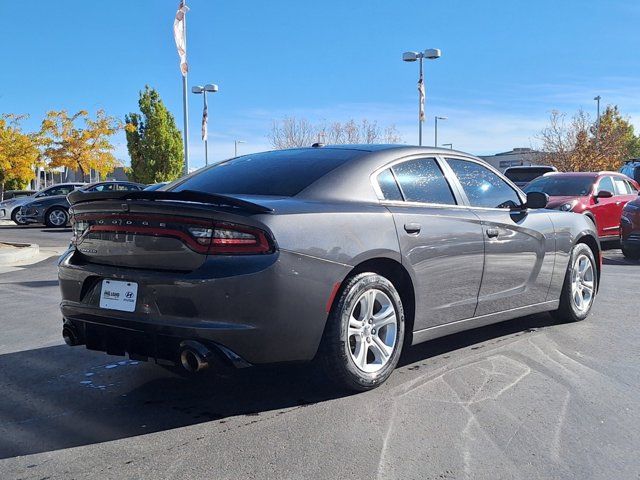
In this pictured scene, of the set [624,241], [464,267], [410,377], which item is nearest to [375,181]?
[464,267]

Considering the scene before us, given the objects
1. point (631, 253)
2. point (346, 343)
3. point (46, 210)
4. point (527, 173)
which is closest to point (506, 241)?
point (346, 343)

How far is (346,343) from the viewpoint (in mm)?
3738

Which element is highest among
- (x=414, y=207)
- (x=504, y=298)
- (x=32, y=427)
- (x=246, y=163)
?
(x=246, y=163)

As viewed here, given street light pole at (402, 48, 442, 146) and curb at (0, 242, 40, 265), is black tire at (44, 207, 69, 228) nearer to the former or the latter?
curb at (0, 242, 40, 265)

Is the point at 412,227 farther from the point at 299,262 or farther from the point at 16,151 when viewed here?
the point at 16,151

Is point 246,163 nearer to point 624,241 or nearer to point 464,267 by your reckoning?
point 464,267

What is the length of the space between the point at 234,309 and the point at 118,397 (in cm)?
118

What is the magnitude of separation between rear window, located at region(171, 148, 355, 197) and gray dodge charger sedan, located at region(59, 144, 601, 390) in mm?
16

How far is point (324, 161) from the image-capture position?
14.2 ft

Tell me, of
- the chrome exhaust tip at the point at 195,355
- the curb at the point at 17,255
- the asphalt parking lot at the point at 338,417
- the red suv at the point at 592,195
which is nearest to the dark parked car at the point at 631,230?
the red suv at the point at 592,195

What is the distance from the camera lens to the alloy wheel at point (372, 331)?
153 inches

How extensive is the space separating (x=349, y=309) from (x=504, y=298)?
1745mm

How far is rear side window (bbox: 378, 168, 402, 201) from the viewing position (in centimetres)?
423

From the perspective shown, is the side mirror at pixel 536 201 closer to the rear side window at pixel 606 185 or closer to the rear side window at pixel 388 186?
the rear side window at pixel 388 186
